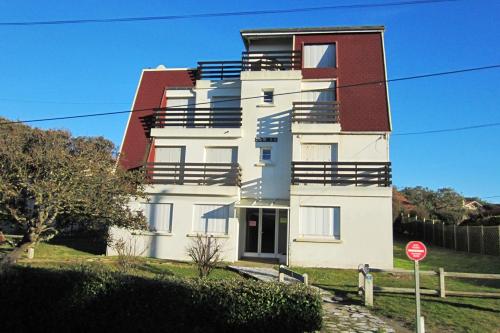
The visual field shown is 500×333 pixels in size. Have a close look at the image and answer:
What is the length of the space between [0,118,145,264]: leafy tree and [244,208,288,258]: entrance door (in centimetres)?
893

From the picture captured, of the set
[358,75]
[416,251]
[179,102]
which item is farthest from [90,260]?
[358,75]

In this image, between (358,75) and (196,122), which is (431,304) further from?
(196,122)

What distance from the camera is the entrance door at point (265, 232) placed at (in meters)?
22.5

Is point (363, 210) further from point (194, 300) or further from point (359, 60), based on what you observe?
point (194, 300)

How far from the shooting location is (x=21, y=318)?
778 cm

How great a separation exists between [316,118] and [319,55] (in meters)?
5.00

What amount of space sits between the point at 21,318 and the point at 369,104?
19.6m

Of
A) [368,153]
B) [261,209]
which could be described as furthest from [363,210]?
[261,209]

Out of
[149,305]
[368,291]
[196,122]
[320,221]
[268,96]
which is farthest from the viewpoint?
[196,122]

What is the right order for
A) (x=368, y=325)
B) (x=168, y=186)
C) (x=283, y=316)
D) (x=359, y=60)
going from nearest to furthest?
(x=283, y=316) < (x=368, y=325) < (x=168, y=186) < (x=359, y=60)

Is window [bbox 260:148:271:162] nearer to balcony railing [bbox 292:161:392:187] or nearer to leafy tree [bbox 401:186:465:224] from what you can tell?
balcony railing [bbox 292:161:392:187]

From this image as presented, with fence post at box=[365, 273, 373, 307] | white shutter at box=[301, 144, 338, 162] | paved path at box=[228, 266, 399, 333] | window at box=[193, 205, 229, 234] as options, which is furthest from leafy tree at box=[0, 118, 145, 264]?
white shutter at box=[301, 144, 338, 162]

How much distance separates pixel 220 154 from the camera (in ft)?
78.2

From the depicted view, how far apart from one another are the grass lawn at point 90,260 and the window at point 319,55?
13.6 meters
